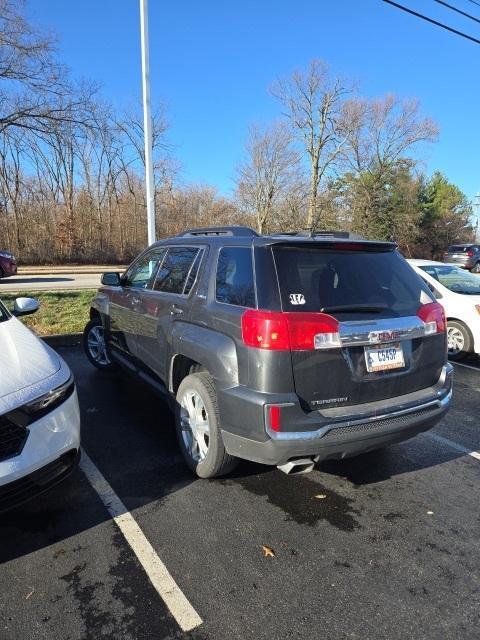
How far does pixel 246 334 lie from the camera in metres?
2.80

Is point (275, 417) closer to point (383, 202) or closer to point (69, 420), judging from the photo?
point (69, 420)

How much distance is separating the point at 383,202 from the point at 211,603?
131ft

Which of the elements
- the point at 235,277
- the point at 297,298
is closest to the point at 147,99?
the point at 235,277

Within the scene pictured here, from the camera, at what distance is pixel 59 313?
8938mm

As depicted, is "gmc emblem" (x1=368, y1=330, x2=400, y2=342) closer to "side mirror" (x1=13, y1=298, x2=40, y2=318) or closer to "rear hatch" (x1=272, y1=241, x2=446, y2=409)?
"rear hatch" (x1=272, y1=241, x2=446, y2=409)

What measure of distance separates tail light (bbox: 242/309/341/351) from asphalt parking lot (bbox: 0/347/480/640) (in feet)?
3.91

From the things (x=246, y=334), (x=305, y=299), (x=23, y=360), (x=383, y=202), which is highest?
(x=383, y=202)

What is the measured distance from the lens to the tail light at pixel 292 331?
269 cm

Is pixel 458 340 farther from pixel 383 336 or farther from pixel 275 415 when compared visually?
pixel 275 415

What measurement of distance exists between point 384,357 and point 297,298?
2.32ft

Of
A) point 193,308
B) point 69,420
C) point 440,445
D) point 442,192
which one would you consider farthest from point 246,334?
point 442,192

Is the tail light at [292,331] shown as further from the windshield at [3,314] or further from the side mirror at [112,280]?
the side mirror at [112,280]

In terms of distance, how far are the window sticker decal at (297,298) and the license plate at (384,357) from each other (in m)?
0.52

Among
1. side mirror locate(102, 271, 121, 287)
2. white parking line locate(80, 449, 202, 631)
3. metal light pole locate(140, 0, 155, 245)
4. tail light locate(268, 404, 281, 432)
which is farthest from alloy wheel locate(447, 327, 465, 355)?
metal light pole locate(140, 0, 155, 245)
